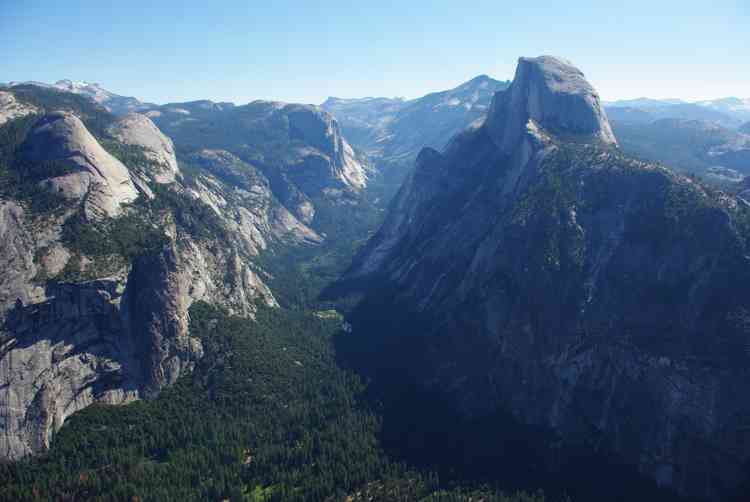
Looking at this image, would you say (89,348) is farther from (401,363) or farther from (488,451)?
(488,451)

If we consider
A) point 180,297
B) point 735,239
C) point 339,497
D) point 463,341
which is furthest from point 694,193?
point 180,297

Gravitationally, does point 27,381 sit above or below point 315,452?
above

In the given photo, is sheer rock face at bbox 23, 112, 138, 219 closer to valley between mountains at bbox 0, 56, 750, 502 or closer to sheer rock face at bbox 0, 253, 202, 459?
valley between mountains at bbox 0, 56, 750, 502

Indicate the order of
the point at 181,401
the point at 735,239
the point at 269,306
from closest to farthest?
the point at 735,239 < the point at 181,401 < the point at 269,306

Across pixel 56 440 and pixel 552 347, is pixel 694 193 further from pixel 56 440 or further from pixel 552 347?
pixel 56 440

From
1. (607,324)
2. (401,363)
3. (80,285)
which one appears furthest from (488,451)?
(80,285)

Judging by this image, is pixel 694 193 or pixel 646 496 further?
pixel 694 193

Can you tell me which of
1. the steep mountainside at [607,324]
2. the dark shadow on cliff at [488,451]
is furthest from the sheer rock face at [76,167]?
the dark shadow on cliff at [488,451]

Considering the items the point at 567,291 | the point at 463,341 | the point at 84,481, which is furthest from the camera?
the point at 463,341
